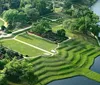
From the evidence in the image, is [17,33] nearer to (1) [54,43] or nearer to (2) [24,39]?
(2) [24,39]

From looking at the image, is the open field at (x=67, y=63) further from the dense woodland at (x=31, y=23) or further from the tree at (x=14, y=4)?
the tree at (x=14, y=4)

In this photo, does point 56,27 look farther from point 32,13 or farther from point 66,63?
point 66,63

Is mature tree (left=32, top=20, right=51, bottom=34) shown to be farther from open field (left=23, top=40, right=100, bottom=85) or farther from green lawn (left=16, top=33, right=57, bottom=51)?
open field (left=23, top=40, right=100, bottom=85)

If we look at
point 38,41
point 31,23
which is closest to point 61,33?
point 38,41

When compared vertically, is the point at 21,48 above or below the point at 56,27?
below

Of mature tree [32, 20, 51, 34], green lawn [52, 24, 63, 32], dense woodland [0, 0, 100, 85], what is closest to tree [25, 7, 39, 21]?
dense woodland [0, 0, 100, 85]
